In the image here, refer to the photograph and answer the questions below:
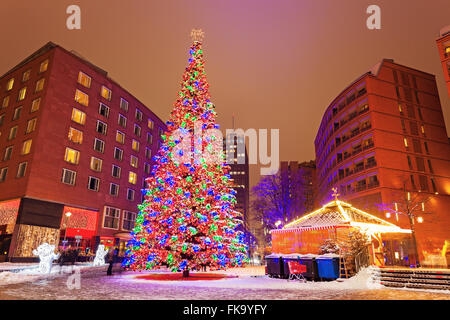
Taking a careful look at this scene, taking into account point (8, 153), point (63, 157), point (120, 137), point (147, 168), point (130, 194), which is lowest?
point (130, 194)

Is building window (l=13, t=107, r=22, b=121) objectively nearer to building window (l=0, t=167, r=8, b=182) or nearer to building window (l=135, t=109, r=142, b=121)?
building window (l=0, t=167, r=8, b=182)

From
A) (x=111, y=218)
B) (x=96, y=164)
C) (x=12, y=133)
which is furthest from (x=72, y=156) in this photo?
(x=111, y=218)

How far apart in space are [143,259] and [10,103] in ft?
102

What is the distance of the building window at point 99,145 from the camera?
120 ft

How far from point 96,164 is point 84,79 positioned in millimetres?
10653

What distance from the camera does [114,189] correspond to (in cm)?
3866

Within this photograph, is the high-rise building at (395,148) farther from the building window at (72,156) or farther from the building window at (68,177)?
the building window at (72,156)

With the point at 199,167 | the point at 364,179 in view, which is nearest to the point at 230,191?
the point at 199,167

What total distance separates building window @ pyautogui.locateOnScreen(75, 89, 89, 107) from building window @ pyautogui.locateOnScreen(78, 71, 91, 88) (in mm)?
1299

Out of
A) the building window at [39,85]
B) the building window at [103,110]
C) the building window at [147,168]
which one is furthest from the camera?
the building window at [147,168]

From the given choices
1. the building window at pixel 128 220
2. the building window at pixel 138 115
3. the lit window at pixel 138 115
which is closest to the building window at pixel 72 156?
the building window at pixel 128 220

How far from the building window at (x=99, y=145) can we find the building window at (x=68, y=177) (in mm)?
4754

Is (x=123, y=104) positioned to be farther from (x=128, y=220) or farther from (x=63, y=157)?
(x=128, y=220)
